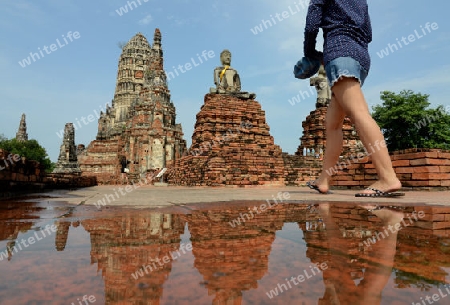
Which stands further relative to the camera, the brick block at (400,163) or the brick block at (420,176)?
the brick block at (400,163)

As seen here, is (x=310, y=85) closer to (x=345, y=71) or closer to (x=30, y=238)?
(x=345, y=71)

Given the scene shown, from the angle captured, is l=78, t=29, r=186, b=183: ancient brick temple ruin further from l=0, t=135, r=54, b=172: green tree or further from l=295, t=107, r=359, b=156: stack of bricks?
l=295, t=107, r=359, b=156: stack of bricks

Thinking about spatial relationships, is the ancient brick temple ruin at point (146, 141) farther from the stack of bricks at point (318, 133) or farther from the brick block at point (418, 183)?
the brick block at point (418, 183)

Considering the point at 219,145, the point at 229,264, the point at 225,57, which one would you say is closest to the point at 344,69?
the point at 229,264

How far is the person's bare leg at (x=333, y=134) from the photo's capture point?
3180 millimetres

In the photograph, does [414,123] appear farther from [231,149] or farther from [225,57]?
[231,149]

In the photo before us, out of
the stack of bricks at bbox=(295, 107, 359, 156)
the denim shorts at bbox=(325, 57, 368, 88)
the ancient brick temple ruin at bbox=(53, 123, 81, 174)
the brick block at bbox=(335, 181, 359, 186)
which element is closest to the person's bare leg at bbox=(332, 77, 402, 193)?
the denim shorts at bbox=(325, 57, 368, 88)

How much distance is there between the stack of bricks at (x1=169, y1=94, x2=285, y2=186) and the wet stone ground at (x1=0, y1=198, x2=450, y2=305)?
24.4 ft

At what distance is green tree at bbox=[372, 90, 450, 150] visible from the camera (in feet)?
71.7

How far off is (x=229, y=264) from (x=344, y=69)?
93.8 inches

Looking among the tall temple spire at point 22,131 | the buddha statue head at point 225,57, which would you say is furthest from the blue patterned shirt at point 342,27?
the tall temple spire at point 22,131

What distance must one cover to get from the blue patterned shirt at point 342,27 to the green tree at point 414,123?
72.8 ft

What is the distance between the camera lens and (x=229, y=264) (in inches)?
32.6

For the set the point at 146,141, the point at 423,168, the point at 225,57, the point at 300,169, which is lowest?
the point at 423,168
